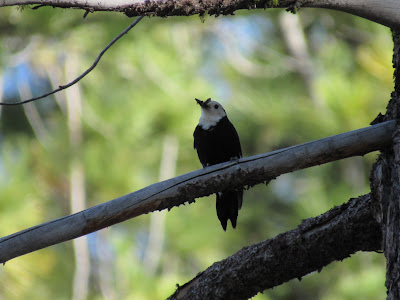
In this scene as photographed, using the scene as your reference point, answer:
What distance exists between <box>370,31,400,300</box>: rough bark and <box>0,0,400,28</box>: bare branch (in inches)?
16.1

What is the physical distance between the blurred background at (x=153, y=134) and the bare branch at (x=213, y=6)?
2.91 meters

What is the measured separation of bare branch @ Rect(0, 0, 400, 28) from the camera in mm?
1949

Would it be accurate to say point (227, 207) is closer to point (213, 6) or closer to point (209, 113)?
point (209, 113)

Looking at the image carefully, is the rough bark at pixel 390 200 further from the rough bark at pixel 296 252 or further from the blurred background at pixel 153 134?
the blurred background at pixel 153 134

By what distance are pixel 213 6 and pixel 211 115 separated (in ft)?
7.92

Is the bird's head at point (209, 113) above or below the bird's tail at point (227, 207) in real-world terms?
above

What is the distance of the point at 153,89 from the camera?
7676 mm

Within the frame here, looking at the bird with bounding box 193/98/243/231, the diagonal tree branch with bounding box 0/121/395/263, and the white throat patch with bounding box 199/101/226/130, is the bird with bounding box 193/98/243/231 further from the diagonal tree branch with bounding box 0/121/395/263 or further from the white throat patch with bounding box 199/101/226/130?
the diagonal tree branch with bounding box 0/121/395/263

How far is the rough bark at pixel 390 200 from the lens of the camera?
2.28 m

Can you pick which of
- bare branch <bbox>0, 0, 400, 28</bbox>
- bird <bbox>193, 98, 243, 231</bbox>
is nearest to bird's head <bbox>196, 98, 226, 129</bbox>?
bird <bbox>193, 98, 243, 231</bbox>

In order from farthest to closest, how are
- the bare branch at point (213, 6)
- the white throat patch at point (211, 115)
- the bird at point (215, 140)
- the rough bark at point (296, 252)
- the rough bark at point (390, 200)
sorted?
the white throat patch at point (211, 115) → the bird at point (215, 140) → the rough bark at point (296, 252) → the rough bark at point (390, 200) → the bare branch at point (213, 6)

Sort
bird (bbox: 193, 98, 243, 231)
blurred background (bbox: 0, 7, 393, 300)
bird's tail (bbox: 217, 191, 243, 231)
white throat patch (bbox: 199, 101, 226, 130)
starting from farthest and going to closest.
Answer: blurred background (bbox: 0, 7, 393, 300) < white throat patch (bbox: 199, 101, 226, 130) < bird (bbox: 193, 98, 243, 231) < bird's tail (bbox: 217, 191, 243, 231)

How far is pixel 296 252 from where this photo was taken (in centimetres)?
264

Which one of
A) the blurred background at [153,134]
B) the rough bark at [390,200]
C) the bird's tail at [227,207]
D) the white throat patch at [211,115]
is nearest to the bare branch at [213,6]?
the rough bark at [390,200]
